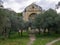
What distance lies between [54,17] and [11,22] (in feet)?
50.8

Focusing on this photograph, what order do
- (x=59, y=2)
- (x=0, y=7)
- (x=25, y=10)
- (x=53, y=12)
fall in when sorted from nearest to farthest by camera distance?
(x=0, y=7)
(x=59, y=2)
(x=53, y=12)
(x=25, y=10)

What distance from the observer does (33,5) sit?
384ft

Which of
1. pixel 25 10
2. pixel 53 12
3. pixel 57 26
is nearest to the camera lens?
pixel 57 26

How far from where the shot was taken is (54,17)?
73.5 metres

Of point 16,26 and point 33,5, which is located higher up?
point 33,5

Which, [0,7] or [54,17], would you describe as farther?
[54,17]

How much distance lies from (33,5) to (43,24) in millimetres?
45458

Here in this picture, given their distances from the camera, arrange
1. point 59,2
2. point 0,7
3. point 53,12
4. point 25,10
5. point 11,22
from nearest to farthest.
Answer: point 0,7, point 59,2, point 11,22, point 53,12, point 25,10

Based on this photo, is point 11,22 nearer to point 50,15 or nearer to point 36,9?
point 50,15

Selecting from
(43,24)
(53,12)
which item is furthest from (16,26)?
(53,12)

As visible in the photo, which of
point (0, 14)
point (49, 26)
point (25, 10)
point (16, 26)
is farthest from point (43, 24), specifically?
point (25, 10)

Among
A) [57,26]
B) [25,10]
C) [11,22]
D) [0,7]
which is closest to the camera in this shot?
[0,7]

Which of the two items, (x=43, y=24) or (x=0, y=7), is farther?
(x=43, y=24)

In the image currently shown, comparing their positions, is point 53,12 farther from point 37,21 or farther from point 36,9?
point 36,9
